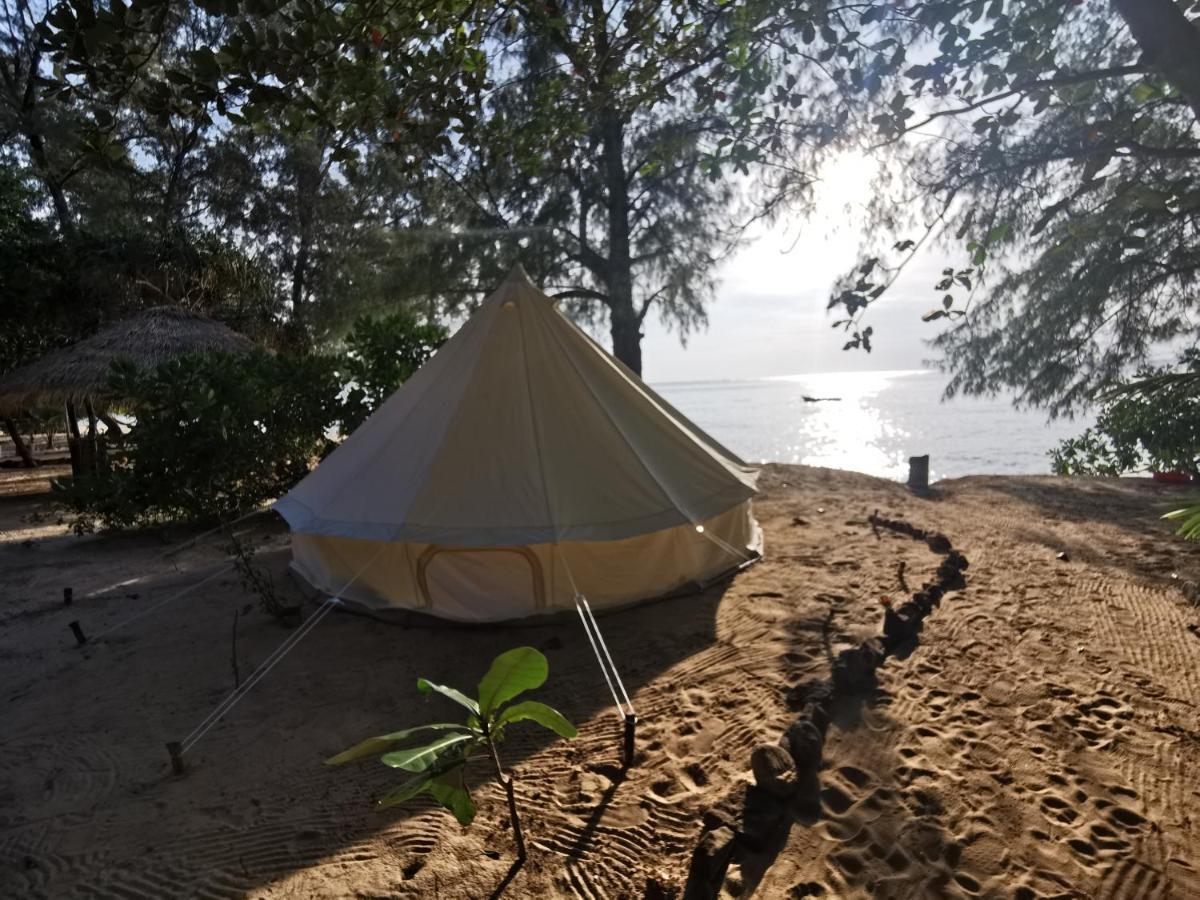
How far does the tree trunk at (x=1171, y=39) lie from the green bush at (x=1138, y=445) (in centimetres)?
507

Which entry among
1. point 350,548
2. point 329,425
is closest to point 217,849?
point 350,548

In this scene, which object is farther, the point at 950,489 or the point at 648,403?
the point at 950,489

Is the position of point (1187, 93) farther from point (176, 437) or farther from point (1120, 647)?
point (176, 437)

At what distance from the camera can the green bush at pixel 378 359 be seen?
9.02 m

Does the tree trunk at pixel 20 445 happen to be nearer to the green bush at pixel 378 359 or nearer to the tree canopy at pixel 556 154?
the tree canopy at pixel 556 154

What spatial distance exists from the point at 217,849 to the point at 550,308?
439 cm

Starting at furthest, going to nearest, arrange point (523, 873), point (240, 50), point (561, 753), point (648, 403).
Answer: point (648, 403) → point (561, 753) → point (523, 873) → point (240, 50)

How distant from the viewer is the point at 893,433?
34.8 meters

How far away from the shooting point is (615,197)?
39.3 feet

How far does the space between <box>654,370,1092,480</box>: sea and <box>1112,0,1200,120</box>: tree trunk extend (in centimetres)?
1023

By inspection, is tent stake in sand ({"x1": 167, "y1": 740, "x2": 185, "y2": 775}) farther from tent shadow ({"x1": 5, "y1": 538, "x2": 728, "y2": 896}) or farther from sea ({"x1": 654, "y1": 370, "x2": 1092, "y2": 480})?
sea ({"x1": 654, "y1": 370, "x2": 1092, "y2": 480})

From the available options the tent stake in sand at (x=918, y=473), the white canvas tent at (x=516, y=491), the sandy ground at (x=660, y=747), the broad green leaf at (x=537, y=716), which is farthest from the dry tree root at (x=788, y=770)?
the tent stake in sand at (x=918, y=473)

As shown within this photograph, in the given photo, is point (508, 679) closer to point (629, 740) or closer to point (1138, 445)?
point (629, 740)

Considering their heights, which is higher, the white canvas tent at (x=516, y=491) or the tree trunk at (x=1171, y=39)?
the tree trunk at (x=1171, y=39)
